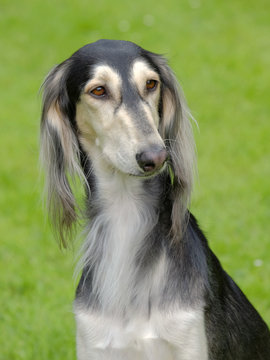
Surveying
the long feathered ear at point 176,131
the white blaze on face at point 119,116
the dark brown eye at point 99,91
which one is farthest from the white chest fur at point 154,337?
the dark brown eye at point 99,91

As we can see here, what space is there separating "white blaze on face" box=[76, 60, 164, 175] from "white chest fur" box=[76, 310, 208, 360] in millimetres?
770

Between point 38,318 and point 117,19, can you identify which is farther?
point 117,19

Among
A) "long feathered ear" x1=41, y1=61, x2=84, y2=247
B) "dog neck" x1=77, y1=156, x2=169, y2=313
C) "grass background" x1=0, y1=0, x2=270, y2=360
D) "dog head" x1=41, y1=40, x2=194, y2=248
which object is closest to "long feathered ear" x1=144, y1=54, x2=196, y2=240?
"dog head" x1=41, y1=40, x2=194, y2=248

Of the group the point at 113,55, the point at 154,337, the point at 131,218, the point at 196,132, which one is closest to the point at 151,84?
the point at 113,55

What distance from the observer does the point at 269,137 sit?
8336 millimetres

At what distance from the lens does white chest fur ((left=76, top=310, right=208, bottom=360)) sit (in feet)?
11.4

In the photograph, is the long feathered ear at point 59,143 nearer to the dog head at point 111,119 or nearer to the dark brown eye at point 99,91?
the dog head at point 111,119

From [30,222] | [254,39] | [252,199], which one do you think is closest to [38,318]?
[30,222]

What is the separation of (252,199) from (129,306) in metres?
3.75

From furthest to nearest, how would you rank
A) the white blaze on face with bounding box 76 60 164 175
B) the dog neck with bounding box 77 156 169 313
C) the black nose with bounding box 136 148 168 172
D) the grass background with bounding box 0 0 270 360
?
the grass background with bounding box 0 0 270 360 < the dog neck with bounding box 77 156 169 313 < the white blaze on face with bounding box 76 60 164 175 < the black nose with bounding box 136 148 168 172

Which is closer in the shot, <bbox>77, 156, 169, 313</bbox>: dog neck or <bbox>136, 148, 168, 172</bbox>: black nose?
<bbox>136, 148, 168, 172</bbox>: black nose

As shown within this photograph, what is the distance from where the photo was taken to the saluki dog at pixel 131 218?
3.49m

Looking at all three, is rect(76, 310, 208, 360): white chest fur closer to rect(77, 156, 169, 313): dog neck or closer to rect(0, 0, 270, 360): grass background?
rect(77, 156, 169, 313): dog neck

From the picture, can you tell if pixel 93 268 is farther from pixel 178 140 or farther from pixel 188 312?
pixel 178 140
